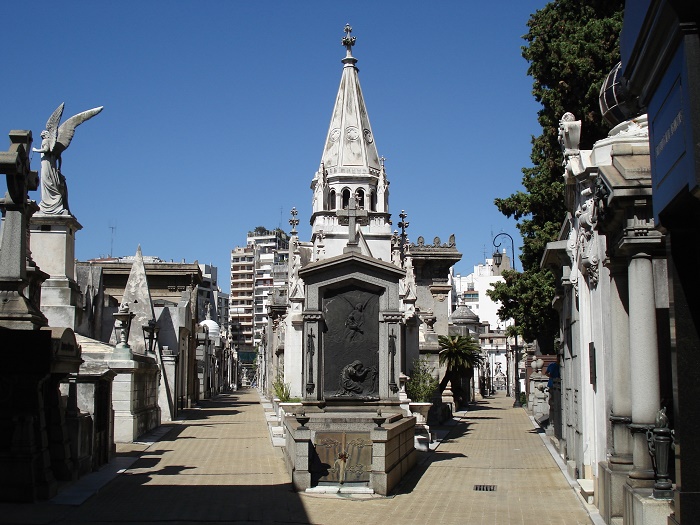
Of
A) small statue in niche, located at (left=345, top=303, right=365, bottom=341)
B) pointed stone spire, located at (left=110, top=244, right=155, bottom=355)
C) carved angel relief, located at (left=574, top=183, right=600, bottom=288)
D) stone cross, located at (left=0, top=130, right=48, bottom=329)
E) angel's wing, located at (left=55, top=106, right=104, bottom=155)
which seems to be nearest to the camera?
carved angel relief, located at (left=574, top=183, right=600, bottom=288)

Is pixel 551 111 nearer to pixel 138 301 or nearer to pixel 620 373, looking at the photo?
pixel 138 301

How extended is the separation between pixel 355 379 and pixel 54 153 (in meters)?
9.94

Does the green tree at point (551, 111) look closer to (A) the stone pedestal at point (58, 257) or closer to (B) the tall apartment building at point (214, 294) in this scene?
(A) the stone pedestal at point (58, 257)

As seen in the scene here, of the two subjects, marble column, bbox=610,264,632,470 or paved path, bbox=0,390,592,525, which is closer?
marble column, bbox=610,264,632,470

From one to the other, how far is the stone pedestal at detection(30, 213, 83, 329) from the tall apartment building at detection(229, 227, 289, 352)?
119389 millimetres

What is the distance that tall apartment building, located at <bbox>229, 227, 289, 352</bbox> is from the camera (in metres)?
144

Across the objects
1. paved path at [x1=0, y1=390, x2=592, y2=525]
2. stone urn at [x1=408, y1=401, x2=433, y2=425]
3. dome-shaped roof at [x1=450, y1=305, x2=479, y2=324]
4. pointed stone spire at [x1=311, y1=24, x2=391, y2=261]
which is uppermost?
pointed stone spire at [x1=311, y1=24, x2=391, y2=261]

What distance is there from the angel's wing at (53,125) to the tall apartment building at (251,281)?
119575 millimetres

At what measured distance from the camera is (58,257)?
21.5m

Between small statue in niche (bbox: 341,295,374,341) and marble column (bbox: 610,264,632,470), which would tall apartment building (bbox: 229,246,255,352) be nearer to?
small statue in niche (bbox: 341,295,374,341)

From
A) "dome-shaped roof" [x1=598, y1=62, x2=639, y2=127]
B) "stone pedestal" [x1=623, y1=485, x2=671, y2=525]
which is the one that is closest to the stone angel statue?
"dome-shaped roof" [x1=598, y1=62, x2=639, y2=127]

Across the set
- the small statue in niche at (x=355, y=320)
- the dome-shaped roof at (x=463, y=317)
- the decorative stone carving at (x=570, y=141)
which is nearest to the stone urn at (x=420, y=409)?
the small statue in niche at (x=355, y=320)

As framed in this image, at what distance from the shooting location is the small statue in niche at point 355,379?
1705cm

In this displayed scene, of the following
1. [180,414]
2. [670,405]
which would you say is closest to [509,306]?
[180,414]
